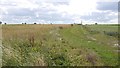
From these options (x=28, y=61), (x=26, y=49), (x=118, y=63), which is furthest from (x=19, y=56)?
(x=118, y=63)

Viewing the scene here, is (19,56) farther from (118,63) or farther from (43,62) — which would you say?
(118,63)

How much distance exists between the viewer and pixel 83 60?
1753 cm

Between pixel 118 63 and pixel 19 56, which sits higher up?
pixel 19 56

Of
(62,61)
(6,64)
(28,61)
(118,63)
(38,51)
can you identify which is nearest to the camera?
(6,64)

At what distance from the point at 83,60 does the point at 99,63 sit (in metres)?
1.05

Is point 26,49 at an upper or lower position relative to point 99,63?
upper

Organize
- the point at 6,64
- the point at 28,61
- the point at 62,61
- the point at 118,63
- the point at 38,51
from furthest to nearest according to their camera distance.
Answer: the point at 118,63, the point at 38,51, the point at 62,61, the point at 28,61, the point at 6,64

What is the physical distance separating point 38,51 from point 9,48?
1775mm

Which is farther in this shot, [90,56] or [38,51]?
[90,56]

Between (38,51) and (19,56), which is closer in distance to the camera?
(19,56)

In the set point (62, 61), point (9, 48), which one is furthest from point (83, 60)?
point (9, 48)

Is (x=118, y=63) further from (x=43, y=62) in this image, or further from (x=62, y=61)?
(x=43, y=62)

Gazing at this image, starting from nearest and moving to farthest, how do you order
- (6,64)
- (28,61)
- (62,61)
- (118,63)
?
(6,64)
(28,61)
(62,61)
(118,63)

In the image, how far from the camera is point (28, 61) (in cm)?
1496
